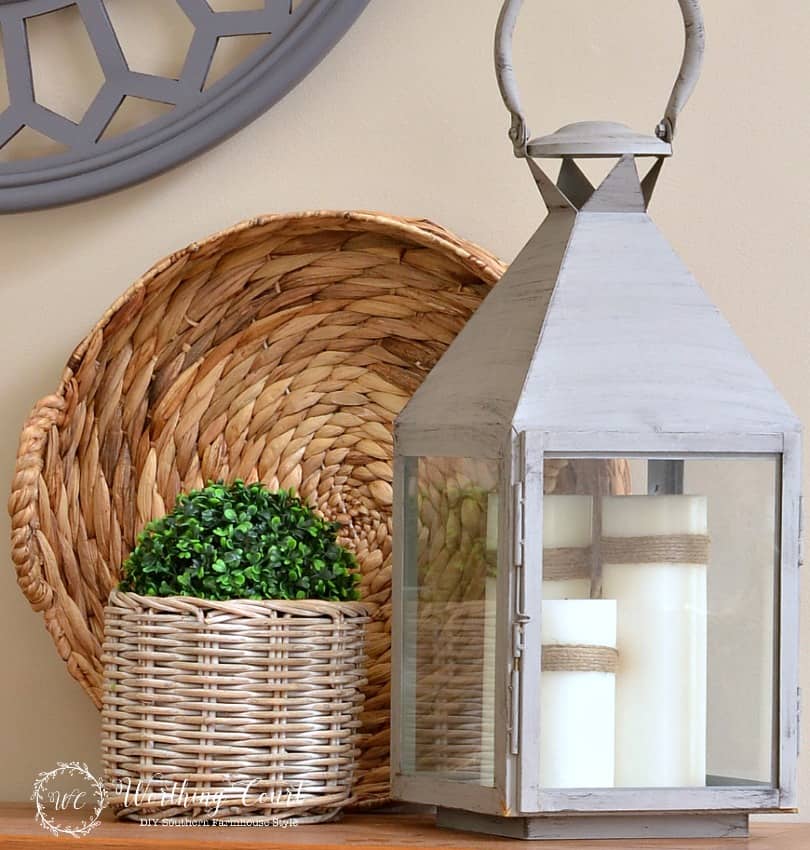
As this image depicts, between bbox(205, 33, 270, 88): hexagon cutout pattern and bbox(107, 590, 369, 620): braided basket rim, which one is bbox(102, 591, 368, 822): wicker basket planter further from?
bbox(205, 33, 270, 88): hexagon cutout pattern

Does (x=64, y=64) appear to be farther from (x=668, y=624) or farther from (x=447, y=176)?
(x=668, y=624)

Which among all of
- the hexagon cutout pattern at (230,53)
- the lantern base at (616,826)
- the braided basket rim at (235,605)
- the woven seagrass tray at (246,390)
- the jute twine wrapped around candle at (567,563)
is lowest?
the lantern base at (616,826)

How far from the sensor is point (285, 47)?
0.97m

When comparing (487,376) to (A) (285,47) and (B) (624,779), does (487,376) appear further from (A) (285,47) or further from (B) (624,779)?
(A) (285,47)

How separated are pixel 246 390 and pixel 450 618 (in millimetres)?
276

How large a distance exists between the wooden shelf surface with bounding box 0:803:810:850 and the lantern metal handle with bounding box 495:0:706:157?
41 cm

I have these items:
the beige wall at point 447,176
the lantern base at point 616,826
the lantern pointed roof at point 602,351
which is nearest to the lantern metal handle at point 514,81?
the lantern pointed roof at point 602,351

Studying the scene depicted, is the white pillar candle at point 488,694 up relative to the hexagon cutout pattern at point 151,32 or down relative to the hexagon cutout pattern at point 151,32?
down

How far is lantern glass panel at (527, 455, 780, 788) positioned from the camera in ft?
2.48

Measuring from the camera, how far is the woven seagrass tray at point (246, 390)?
0.94 meters

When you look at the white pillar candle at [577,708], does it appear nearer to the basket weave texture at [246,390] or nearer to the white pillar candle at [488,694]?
the white pillar candle at [488,694]

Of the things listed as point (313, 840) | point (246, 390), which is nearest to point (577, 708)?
point (313, 840)

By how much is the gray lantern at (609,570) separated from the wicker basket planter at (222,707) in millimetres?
68

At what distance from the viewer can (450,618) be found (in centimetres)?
79
